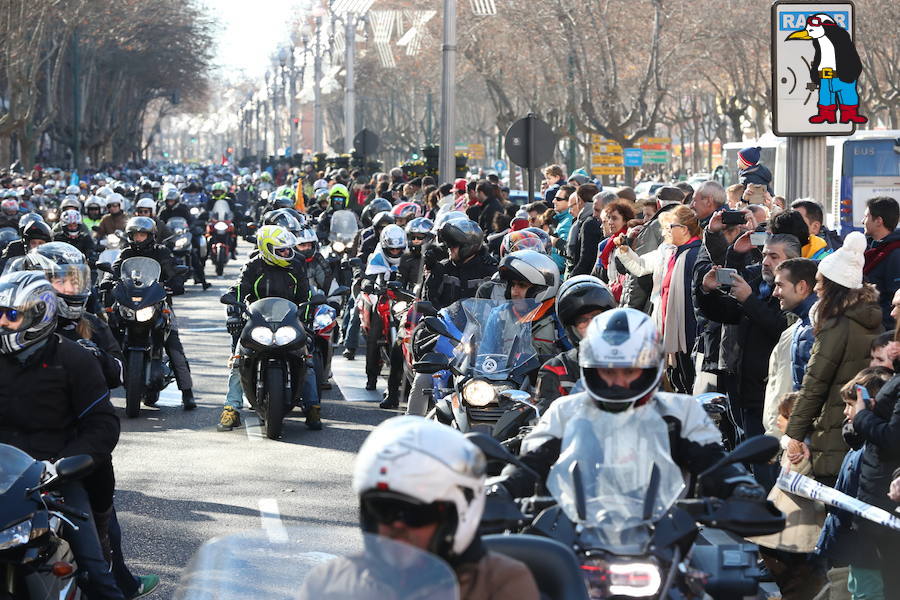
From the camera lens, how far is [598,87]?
4791 cm

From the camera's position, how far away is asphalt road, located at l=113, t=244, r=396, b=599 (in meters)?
8.63

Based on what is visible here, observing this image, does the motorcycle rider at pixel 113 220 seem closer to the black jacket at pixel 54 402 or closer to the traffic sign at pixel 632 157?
the black jacket at pixel 54 402

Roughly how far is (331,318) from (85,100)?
213 ft

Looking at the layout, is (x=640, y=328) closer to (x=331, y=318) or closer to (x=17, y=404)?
(x=17, y=404)

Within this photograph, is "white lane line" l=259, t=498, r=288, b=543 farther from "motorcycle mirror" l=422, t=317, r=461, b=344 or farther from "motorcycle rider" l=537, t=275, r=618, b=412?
"motorcycle rider" l=537, t=275, r=618, b=412

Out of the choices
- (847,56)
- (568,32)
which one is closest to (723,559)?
(847,56)

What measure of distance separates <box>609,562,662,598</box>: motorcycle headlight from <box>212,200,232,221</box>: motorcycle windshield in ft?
90.3

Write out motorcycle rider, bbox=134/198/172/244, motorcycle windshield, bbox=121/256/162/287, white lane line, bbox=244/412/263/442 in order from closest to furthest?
white lane line, bbox=244/412/263/442 < motorcycle windshield, bbox=121/256/162/287 < motorcycle rider, bbox=134/198/172/244

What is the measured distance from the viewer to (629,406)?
4.67 meters

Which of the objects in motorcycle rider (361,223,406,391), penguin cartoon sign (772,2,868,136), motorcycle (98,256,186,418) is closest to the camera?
penguin cartoon sign (772,2,868,136)

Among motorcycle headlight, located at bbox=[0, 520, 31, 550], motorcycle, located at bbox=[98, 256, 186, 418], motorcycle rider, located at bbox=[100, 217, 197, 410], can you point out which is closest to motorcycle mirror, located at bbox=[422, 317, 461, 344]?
motorcycle headlight, located at bbox=[0, 520, 31, 550]

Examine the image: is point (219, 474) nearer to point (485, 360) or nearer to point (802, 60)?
point (485, 360)

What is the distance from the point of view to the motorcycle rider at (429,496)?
3.34 meters

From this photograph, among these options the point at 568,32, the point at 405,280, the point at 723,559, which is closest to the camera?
the point at 723,559
